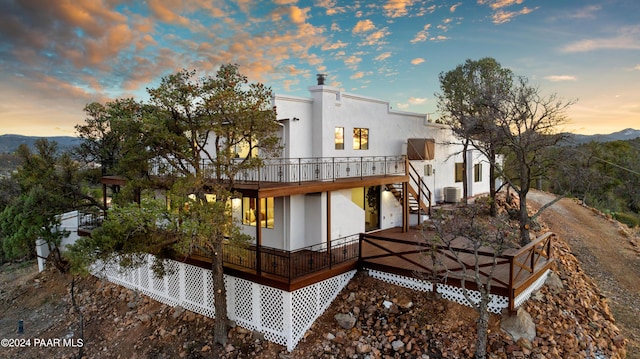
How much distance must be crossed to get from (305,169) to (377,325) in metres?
6.21

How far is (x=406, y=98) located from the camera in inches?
922

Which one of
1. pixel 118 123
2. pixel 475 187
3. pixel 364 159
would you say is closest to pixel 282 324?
pixel 118 123

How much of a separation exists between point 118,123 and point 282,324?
7377mm

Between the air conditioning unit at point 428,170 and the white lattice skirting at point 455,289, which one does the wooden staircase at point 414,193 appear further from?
the white lattice skirting at point 455,289

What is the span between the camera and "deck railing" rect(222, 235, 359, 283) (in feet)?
34.3

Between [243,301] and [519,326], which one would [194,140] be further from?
[519,326]

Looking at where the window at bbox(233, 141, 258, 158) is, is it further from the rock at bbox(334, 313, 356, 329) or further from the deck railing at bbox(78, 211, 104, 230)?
the deck railing at bbox(78, 211, 104, 230)

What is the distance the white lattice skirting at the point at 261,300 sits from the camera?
1002 cm

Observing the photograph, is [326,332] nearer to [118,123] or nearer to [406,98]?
[118,123]

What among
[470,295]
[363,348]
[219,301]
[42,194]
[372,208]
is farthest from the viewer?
[372,208]

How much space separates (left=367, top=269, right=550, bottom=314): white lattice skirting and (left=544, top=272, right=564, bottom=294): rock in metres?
0.12

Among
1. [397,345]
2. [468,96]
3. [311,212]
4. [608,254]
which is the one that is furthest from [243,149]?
[608,254]

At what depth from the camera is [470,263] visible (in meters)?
10.7

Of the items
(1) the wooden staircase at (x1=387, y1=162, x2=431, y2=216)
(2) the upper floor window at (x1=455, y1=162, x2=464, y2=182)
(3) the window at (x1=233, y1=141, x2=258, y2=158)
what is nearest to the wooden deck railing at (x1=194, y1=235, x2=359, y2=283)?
(3) the window at (x1=233, y1=141, x2=258, y2=158)
